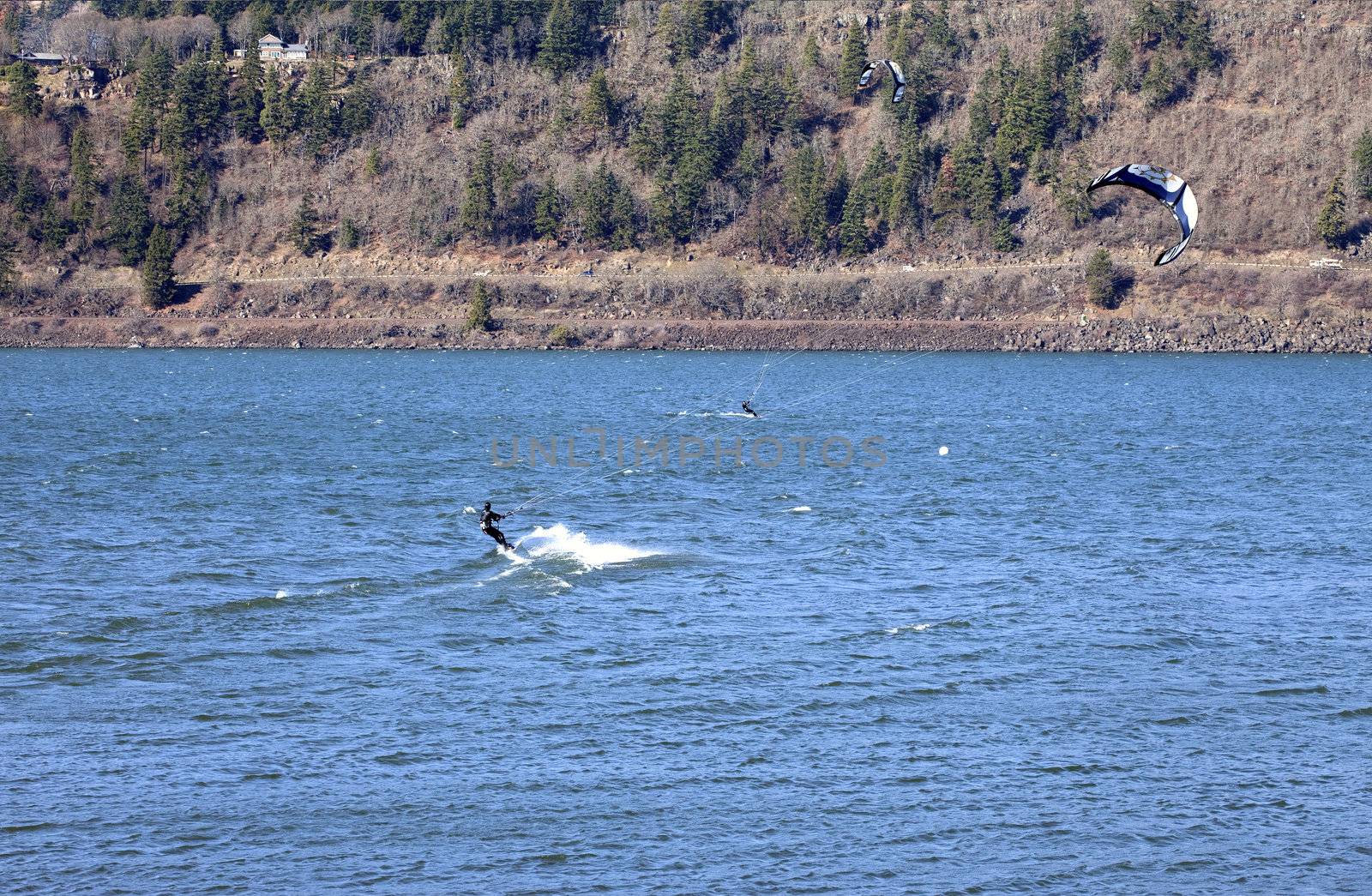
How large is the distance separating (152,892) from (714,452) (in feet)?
116

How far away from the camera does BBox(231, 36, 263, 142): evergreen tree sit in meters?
128

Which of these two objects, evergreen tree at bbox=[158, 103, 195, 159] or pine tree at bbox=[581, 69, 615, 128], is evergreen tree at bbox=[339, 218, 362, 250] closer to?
evergreen tree at bbox=[158, 103, 195, 159]

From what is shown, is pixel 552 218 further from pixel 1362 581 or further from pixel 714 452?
pixel 1362 581

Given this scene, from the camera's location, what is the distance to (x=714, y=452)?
48750 mm

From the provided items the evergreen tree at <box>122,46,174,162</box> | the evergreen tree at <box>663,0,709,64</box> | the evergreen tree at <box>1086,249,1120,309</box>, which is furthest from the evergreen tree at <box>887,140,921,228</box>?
the evergreen tree at <box>122,46,174,162</box>

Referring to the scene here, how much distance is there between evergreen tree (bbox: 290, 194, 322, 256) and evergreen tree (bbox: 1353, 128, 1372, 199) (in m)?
76.5

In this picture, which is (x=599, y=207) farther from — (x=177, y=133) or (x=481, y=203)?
(x=177, y=133)

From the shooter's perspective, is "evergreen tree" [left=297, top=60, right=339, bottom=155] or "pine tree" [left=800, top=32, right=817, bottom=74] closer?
"evergreen tree" [left=297, top=60, right=339, bottom=155]

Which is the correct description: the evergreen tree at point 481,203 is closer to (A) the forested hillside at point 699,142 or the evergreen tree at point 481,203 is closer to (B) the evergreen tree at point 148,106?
(A) the forested hillside at point 699,142

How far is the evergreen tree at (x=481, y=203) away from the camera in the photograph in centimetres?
11725

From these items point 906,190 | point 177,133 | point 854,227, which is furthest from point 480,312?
point 177,133

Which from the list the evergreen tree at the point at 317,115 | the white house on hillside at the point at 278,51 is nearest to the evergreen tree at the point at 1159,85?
the evergreen tree at the point at 317,115

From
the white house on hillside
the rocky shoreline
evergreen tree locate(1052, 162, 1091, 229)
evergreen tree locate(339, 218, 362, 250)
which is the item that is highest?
the white house on hillside

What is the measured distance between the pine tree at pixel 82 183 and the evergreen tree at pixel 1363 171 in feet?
309
